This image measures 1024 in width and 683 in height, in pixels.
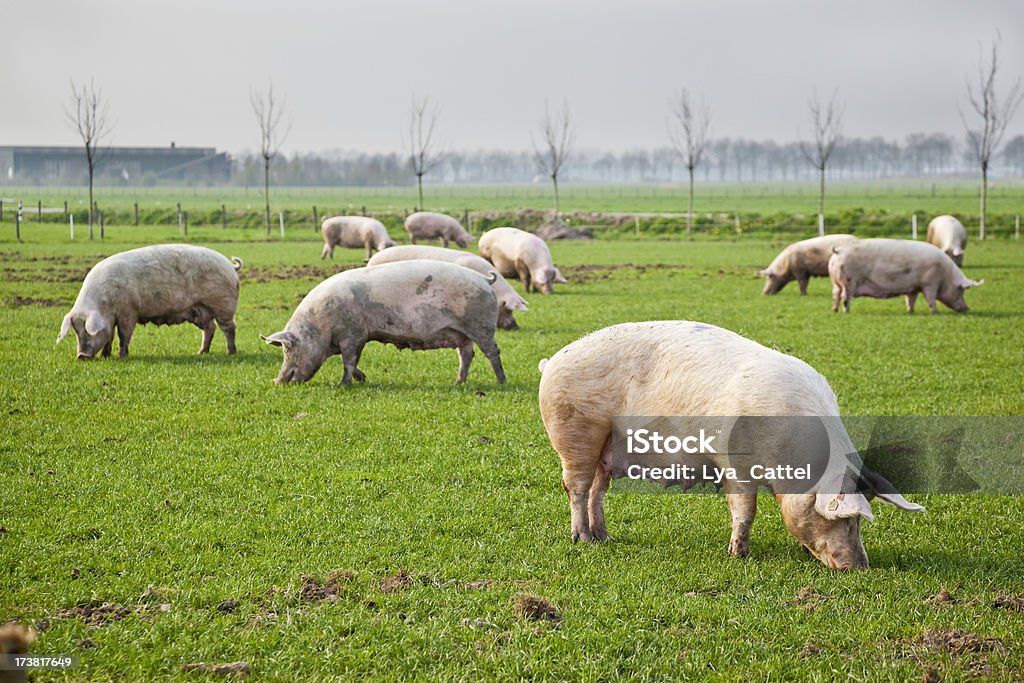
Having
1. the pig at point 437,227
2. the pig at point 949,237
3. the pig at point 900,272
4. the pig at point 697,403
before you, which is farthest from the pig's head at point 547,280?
the pig at point 697,403

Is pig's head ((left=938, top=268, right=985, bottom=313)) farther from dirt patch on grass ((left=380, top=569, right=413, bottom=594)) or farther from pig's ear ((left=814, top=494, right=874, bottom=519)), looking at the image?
dirt patch on grass ((left=380, top=569, right=413, bottom=594))

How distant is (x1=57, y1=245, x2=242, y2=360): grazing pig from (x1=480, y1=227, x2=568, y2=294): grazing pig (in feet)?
36.1

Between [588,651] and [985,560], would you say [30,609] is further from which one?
[985,560]

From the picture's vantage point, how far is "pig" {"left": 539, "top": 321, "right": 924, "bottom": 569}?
261 inches

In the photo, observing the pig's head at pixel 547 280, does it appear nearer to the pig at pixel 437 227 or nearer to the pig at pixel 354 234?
the pig at pixel 354 234

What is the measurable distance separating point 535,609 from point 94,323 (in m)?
10.9

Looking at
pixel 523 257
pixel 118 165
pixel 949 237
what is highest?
pixel 118 165

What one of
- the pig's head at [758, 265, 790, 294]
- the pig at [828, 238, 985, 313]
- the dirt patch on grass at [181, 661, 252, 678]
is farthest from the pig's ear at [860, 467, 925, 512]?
the pig's head at [758, 265, 790, 294]

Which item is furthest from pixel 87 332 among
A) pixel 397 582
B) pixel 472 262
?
pixel 397 582

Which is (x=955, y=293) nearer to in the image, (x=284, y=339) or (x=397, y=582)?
(x=284, y=339)

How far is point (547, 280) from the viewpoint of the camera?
25828mm

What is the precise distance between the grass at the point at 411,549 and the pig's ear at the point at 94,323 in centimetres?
63

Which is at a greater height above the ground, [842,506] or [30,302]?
[30,302]

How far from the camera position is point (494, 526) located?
798 cm
